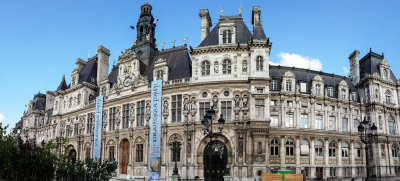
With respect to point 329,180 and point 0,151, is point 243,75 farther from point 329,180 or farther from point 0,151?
point 0,151

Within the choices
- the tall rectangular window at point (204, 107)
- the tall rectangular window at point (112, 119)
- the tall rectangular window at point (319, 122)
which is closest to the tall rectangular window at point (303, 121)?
the tall rectangular window at point (319, 122)

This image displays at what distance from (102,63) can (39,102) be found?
30508 mm

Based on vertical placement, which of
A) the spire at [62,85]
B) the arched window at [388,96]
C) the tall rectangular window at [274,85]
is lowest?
the arched window at [388,96]

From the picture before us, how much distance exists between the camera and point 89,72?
188 feet

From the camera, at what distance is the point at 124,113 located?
45.6 m

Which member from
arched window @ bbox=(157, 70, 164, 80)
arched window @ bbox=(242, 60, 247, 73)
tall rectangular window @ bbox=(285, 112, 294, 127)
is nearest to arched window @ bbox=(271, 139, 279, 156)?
tall rectangular window @ bbox=(285, 112, 294, 127)

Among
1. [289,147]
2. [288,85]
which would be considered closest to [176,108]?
[289,147]

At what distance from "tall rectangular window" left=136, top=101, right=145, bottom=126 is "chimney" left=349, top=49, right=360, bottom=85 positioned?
32.9 m

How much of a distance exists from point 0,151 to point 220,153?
79.7 ft

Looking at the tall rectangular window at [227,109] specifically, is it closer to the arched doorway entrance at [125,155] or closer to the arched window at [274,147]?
the arched window at [274,147]

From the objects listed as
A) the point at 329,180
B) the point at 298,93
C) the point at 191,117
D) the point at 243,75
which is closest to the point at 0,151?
the point at 191,117

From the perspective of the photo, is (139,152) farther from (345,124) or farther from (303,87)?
(345,124)

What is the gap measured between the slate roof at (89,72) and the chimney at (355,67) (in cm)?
4356

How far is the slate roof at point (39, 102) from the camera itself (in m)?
77.3
